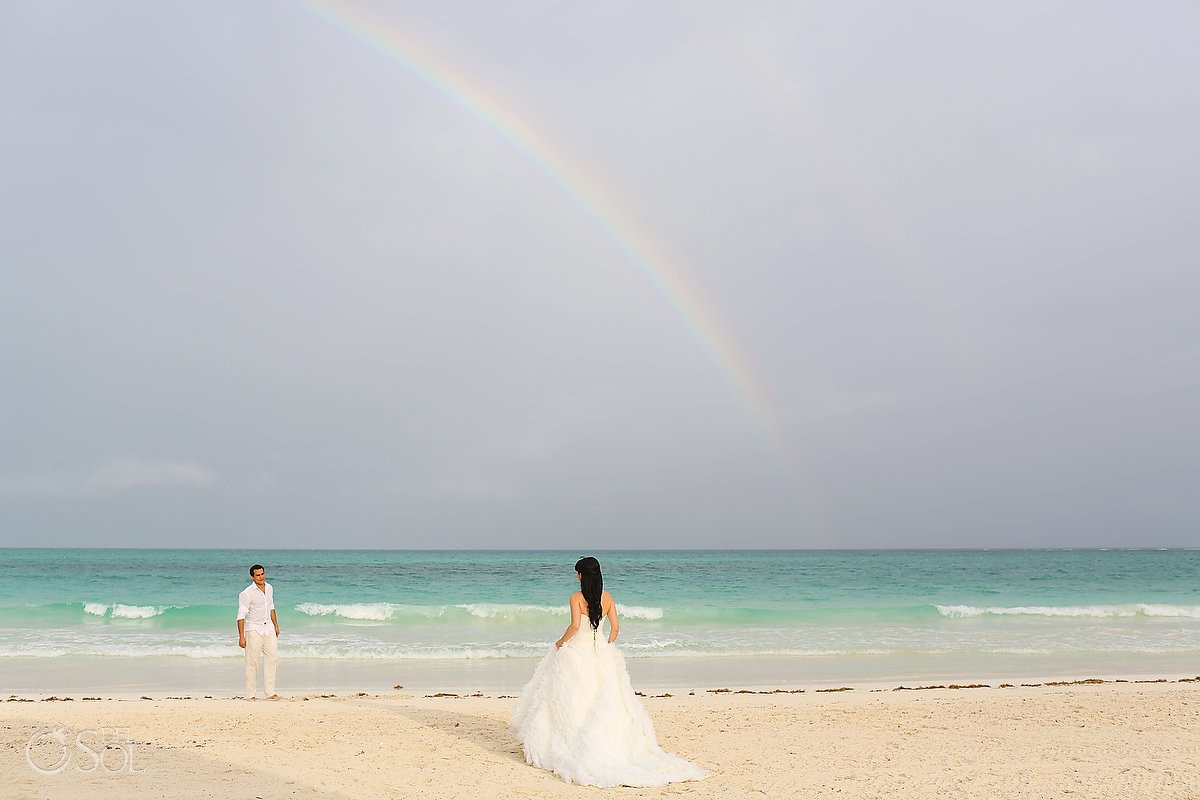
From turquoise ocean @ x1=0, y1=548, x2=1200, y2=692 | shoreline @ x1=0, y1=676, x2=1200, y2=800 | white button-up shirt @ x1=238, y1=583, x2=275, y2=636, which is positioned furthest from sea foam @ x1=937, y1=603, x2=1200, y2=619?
white button-up shirt @ x1=238, y1=583, x2=275, y2=636

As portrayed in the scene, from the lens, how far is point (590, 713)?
25.3 feet

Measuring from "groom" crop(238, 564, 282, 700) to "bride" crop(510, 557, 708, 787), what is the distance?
5141 millimetres

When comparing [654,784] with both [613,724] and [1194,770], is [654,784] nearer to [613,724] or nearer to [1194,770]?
[613,724]

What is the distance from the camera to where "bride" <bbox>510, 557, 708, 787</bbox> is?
7.45 meters

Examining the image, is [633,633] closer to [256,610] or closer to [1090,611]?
[256,610]

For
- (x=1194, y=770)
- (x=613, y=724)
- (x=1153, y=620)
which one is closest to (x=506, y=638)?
(x=613, y=724)

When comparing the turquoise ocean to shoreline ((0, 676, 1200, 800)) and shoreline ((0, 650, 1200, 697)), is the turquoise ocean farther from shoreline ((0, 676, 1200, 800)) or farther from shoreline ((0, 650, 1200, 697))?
shoreline ((0, 676, 1200, 800))

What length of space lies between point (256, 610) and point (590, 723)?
234 inches

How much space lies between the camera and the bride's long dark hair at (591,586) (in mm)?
7527

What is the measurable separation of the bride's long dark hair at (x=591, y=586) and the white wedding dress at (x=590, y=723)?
0.16 metres

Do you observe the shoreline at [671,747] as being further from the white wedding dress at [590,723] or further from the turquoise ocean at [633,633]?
the turquoise ocean at [633,633]

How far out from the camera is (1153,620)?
28.5 m

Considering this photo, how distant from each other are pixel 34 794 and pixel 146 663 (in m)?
11.1

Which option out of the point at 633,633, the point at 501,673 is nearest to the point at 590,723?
the point at 501,673
